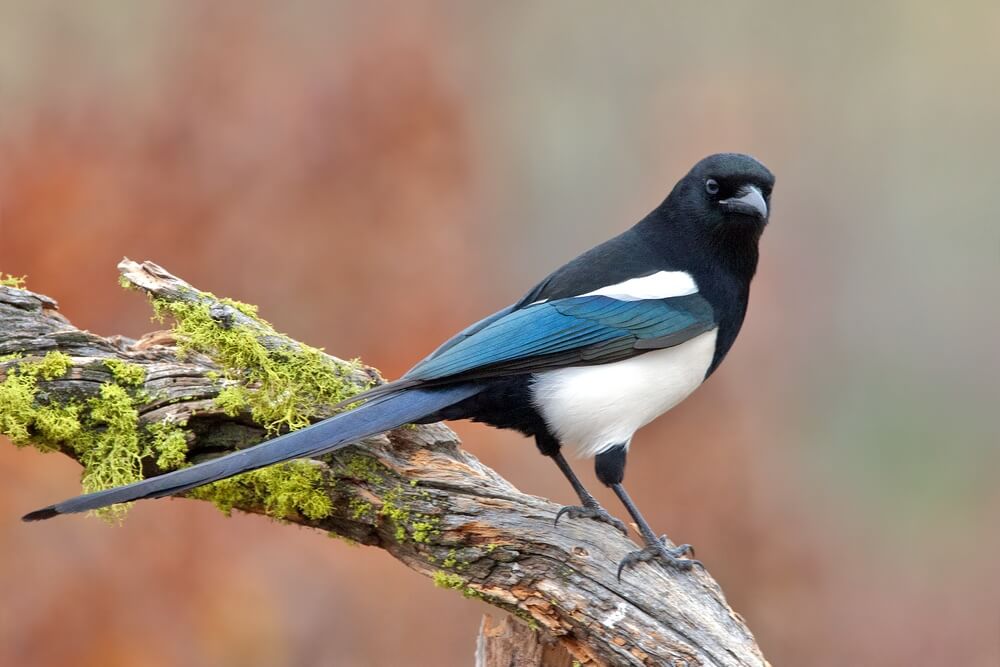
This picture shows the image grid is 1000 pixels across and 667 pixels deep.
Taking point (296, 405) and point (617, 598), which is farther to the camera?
point (296, 405)

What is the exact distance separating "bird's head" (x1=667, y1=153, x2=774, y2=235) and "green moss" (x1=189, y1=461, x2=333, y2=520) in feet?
3.84

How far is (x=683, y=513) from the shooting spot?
4.20m

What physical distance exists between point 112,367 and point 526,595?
108 cm

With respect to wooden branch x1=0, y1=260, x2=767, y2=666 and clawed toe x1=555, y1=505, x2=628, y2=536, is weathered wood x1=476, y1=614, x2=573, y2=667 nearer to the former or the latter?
wooden branch x1=0, y1=260, x2=767, y2=666

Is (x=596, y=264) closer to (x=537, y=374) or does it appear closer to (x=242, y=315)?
(x=537, y=374)

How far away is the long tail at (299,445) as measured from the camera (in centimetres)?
213

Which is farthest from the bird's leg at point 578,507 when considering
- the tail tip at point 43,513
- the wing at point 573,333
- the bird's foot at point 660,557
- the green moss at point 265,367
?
the tail tip at point 43,513

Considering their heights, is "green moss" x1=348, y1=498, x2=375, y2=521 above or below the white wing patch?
below

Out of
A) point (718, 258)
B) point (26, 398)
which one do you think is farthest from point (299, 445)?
point (718, 258)

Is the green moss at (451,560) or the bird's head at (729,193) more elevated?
the bird's head at (729,193)

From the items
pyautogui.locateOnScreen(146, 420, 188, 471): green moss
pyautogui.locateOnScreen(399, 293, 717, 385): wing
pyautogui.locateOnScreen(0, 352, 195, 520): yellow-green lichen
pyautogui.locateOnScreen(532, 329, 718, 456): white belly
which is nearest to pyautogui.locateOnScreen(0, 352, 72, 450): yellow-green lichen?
pyautogui.locateOnScreen(0, 352, 195, 520): yellow-green lichen

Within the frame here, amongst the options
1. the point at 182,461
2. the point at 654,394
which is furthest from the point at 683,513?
the point at 182,461

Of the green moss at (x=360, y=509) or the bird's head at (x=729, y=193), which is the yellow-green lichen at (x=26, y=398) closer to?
the green moss at (x=360, y=509)

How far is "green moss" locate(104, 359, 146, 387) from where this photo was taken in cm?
259
